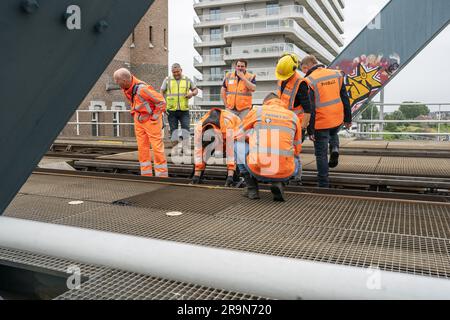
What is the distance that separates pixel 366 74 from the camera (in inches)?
512

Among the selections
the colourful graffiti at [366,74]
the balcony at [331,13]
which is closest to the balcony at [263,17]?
the balcony at [331,13]

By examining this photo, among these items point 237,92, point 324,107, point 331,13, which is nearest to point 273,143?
point 324,107

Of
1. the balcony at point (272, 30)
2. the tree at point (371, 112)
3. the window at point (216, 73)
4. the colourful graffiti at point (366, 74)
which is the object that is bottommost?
the tree at point (371, 112)

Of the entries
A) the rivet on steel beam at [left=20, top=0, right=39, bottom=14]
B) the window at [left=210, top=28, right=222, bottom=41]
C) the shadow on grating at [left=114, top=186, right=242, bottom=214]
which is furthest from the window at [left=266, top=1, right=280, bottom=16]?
the rivet on steel beam at [left=20, top=0, right=39, bottom=14]

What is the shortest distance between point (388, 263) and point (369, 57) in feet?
38.5

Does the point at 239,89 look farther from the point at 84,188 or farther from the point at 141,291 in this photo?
the point at 141,291

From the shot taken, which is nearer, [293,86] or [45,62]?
[45,62]

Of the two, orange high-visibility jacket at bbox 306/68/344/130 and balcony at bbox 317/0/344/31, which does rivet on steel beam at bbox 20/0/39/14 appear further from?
balcony at bbox 317/0/344/31

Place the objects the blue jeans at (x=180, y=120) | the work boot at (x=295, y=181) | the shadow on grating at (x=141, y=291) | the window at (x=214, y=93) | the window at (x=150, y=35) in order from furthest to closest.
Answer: the window at (x=214, y=93) → the window at (x=150, y=35) → the blue jeans at (x=180, y=120) → the work boot at (x=295, y=181) → the shadow on grating at (x=141, y=291)

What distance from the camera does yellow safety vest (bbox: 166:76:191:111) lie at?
907 cm

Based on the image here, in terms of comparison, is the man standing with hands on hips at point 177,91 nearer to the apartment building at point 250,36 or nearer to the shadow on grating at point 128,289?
the shadow on grating at point 128,289

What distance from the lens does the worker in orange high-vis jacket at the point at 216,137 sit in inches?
221

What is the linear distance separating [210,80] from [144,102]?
61.4 metres

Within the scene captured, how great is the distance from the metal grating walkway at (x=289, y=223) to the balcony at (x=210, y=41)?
63.2m
